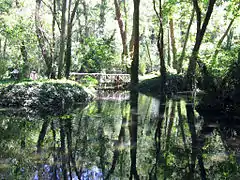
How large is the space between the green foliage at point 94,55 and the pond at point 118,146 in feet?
52.3

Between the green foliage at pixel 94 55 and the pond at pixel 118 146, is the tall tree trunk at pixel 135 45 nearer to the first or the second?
the green foliage at pixel 94 55

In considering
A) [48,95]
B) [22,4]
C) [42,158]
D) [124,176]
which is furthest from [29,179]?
[22,4]

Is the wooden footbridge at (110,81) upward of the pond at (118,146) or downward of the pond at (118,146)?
upward

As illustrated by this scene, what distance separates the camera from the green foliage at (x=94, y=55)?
25453mm

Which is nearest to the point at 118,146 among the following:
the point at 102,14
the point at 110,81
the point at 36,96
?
the point at 36,96

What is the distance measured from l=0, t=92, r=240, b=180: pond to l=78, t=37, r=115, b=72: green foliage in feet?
52.3

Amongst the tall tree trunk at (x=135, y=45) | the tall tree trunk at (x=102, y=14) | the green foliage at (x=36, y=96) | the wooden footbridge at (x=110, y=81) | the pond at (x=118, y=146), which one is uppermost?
the tall tree trunk at (x=102, y=14)

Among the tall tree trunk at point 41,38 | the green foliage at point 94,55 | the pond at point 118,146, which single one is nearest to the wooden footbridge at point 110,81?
the green foliage at point 94,55

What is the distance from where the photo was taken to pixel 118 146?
6266 millimetres

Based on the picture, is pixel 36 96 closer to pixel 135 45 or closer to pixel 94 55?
pixel 135 45

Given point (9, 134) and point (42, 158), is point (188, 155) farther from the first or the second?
point (9, 134)

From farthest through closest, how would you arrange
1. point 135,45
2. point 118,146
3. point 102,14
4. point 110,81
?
point 102,14 < point 110,81 < point 135,45 < point 118,146

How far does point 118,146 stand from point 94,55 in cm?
2030

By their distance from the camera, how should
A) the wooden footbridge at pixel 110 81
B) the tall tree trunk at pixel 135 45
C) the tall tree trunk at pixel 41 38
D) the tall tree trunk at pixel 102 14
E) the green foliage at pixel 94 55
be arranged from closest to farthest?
the tall tree trunk at pixel 41 38 < the tall tree trunk at pixel 135 45 < the wooden footbridge at pixel 110 81 < the green foliage at pixel 94 55 < the tall tree trunk at pixel 102 14
